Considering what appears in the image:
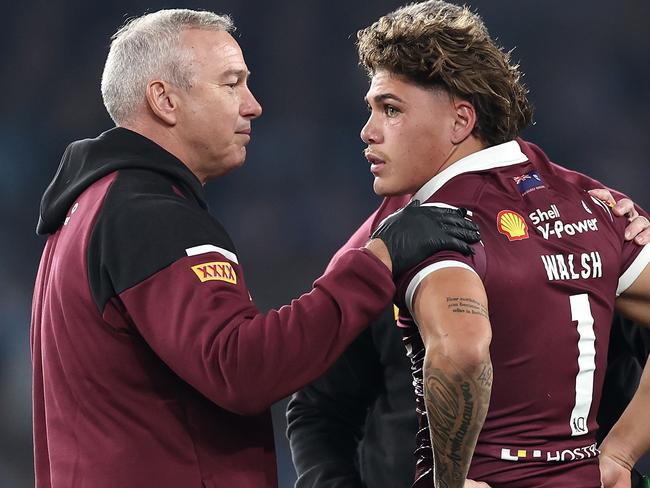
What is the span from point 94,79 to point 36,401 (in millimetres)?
3242

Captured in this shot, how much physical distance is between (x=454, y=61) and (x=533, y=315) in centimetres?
51

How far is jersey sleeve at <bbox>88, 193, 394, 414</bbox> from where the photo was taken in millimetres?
1663

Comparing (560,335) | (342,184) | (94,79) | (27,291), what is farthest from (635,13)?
(560,335)

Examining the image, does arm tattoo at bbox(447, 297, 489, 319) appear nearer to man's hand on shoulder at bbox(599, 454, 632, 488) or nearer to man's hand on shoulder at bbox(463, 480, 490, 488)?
man's hand on shoulder at bbox(463, 480, 490, 488)

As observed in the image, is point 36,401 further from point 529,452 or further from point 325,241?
point 325,241

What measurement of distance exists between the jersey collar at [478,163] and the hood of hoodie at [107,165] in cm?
42

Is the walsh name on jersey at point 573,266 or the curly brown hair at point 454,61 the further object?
the curly brown hair at point 454,61

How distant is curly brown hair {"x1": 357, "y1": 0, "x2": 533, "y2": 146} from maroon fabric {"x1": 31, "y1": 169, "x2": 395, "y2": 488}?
41cm

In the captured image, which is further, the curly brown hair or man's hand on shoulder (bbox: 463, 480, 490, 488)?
the curly brown hair

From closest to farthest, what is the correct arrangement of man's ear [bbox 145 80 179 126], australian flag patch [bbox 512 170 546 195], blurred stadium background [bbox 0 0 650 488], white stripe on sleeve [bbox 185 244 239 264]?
white stripe on sleeve [bbox 185 244 239 264] < australian flag patch [bbox 512 170 546 195] < man's ear [bbox 145 80 179 126] < blurred stadium background [bbox 0 0 650 488]

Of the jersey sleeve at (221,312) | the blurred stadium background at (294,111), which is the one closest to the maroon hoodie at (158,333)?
the jersey sleeve at (221,312)

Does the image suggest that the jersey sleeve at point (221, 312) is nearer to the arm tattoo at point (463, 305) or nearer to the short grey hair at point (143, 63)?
the arm tattoo at point (463, 305)

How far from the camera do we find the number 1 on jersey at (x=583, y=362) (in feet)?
5.86

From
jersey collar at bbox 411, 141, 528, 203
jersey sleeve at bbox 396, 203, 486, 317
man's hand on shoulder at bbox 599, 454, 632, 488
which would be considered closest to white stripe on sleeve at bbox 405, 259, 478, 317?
jersey sleeve at bbox 396, 203, 486, 317
